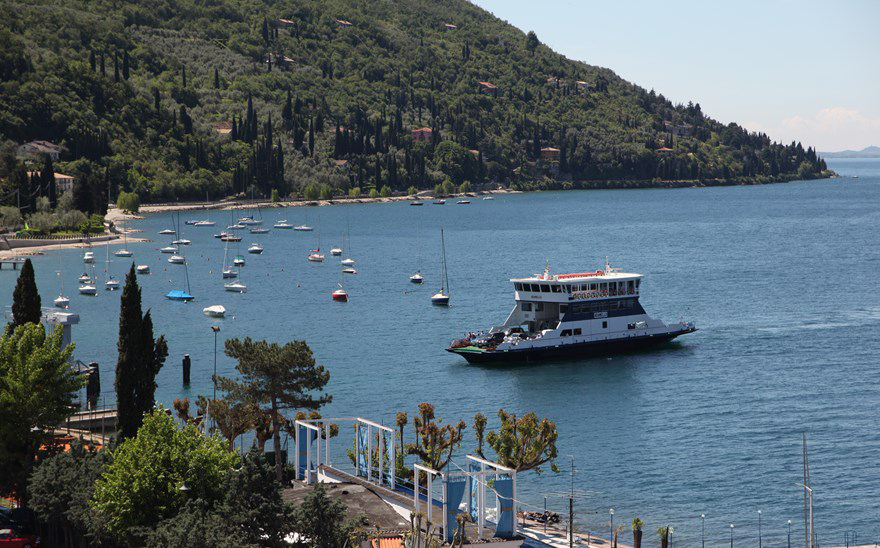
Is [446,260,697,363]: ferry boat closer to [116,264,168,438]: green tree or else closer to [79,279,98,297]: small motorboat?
[116,264,168,438]: green tree

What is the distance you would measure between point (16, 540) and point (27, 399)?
6.46 metres

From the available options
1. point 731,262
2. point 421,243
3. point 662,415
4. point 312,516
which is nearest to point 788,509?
point 662,415

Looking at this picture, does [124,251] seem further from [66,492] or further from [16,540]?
[66,492]

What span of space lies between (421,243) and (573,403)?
112039 mm

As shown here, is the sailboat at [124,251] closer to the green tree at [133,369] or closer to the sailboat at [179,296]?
the sailboat at [179,296]

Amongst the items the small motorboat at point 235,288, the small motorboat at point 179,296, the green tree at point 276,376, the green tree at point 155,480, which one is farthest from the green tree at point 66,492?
the small motorboat at point 235,288

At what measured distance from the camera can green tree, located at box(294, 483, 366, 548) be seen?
28734 millimetres

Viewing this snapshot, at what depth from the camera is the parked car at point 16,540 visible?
119ft

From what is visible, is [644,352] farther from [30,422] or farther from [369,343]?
[30,422]

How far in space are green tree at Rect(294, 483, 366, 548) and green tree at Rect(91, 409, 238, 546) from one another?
12.7 ft

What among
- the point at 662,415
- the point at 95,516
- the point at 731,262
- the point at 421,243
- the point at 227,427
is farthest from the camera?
the point at 421,243

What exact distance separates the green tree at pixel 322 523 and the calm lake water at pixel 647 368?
62.2 ft

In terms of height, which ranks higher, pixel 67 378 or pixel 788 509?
pixel 67 378

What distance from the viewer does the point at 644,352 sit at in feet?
285
